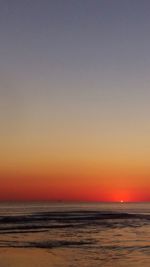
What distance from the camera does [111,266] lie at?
20.8 meters

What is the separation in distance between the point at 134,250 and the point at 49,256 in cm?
582

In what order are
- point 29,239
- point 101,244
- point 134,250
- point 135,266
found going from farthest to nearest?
point 29,239, point 101,244, point 134,250, point 135,266

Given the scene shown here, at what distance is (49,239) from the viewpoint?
3366 centimetres

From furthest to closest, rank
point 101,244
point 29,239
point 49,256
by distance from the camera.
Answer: point 29,239
point 101,244
point 49,256

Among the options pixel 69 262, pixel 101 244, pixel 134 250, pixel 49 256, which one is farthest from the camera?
pixel 101 244

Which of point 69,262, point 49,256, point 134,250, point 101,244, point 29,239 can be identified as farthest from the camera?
point 29,239

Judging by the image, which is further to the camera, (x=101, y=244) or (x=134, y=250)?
(x=101, y=244)

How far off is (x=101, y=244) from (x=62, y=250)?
4097mm

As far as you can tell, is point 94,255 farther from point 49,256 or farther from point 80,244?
point 80,244

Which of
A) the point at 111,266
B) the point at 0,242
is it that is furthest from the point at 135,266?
the point at 0,242

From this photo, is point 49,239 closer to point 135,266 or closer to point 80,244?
point 80,244

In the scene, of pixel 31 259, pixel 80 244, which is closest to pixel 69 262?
pixel 31 259

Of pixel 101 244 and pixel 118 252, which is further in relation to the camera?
pixel 101 244

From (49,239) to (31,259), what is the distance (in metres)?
10.7
